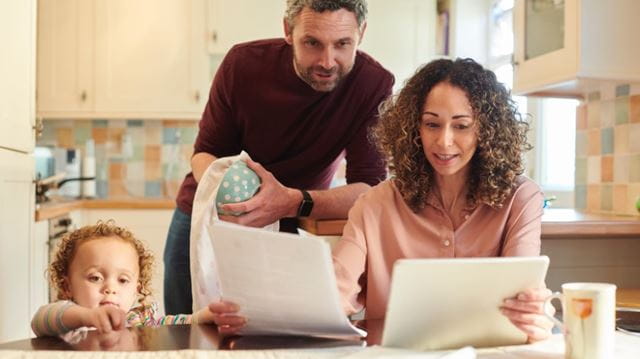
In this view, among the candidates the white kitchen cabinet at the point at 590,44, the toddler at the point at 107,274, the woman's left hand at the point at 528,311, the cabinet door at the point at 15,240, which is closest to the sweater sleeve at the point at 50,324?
the toddler at the point at 107,274

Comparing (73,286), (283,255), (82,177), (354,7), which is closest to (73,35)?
(82,177)

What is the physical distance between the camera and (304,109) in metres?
1.92

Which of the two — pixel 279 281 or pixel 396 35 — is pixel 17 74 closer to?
pixel 279 281

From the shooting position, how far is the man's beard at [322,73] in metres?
1.80

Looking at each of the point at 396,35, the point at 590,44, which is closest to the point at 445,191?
the point at 590,44

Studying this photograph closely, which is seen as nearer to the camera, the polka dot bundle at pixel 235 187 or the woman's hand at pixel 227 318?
the woman's hand at pixel 227 318

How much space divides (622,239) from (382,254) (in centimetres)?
86

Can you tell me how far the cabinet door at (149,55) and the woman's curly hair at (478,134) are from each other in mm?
2452

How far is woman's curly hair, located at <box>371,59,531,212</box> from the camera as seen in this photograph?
1460 mm

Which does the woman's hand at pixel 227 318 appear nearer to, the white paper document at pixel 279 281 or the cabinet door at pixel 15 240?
the white paper document at pixel 279 281

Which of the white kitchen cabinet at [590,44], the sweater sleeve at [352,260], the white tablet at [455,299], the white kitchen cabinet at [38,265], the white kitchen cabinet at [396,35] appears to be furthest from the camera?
the white kitchen cabinet at [396,35]

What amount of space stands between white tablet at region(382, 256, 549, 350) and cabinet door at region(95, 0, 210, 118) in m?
3.03

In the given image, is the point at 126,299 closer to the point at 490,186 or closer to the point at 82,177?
the point at 490,186

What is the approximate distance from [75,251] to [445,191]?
2.46 feet
